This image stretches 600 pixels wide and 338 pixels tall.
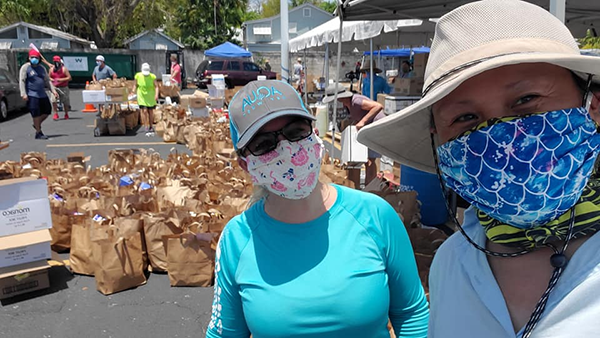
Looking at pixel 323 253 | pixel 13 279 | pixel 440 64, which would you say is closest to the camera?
pixel 440 64

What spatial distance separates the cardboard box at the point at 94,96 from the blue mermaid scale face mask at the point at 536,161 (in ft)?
39.7

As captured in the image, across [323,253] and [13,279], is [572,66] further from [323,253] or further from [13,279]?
[13,279]

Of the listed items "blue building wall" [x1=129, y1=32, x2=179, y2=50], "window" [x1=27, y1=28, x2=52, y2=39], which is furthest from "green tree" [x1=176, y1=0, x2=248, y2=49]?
"window" [x1=27, y1=28, x2=52, y2=39]

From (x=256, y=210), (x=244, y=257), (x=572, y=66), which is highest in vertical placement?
(x=572, y=66)

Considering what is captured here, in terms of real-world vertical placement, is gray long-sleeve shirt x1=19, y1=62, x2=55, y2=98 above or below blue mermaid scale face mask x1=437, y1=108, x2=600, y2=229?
above

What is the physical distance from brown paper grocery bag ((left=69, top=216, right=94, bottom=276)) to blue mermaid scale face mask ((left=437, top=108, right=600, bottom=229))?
4.11m

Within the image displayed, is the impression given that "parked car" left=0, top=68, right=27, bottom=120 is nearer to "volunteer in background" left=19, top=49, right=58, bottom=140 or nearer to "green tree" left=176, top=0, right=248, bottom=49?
"volunteer in background" left=19, top=49, right=58, bottom=140

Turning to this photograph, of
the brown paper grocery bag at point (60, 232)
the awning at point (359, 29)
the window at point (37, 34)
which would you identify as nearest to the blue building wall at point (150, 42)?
the window at point (37, 34)

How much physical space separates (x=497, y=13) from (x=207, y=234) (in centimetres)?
353

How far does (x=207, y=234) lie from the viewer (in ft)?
13.5

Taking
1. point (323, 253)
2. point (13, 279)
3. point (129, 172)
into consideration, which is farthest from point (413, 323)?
point (129, 172)

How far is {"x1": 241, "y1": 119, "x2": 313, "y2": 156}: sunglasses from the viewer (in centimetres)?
172

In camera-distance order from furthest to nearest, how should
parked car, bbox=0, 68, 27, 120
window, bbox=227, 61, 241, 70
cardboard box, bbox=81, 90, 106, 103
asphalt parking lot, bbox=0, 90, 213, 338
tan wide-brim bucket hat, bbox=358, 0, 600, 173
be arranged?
1. window, bbox=227, 61, 241, 70
2. parked car, bbox=0, 68, 27, 120
3. cardboard box, bbox=81, 90, 106, 103
4. asphalt parking lot, bbox=0, 90, 213, 338
5. tan wide-brim bucket hat, bbox=358, 0, 600, 173

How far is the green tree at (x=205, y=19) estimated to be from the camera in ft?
148
